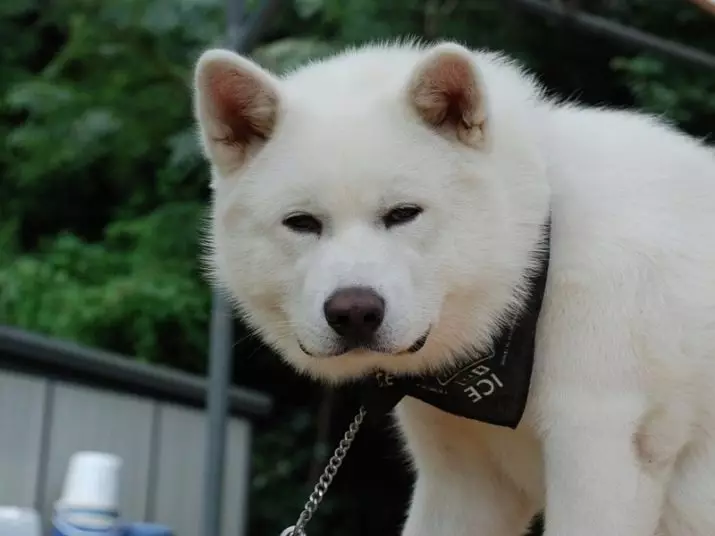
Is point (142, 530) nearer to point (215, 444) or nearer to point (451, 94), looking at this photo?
point (215, 444)

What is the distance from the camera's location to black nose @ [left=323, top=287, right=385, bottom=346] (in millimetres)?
1893

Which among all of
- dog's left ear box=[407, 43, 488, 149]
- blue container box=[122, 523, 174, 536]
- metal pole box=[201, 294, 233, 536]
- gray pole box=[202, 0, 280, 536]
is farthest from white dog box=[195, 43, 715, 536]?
metal pole box=[201, 294, 233, 536]

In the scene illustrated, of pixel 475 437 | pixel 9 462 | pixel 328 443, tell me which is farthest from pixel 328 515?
pixel 475 437

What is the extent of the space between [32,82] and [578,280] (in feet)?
15.3

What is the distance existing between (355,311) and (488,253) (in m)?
0.30

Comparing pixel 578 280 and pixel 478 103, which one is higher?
pixel 478 103

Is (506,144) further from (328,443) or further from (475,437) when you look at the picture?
(328,443)

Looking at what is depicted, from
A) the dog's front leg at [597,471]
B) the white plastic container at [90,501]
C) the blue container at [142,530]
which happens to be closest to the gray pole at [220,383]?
the blue container at [142,530]

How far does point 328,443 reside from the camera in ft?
21.3

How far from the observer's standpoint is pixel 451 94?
205cm

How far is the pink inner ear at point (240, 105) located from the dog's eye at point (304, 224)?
0.21 m

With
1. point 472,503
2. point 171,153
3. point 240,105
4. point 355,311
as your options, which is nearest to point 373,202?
point 355,311

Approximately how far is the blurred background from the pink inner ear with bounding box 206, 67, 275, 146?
2938mm

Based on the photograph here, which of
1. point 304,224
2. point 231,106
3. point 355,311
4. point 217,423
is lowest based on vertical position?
point 217,423
